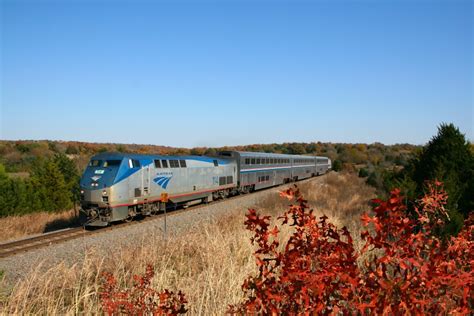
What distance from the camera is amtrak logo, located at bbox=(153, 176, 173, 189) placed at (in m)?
18.8

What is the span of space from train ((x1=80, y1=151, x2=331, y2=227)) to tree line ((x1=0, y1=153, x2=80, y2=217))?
996cm

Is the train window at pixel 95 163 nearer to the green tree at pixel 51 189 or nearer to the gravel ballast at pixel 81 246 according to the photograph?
the gravel ballast at pixel 81 246

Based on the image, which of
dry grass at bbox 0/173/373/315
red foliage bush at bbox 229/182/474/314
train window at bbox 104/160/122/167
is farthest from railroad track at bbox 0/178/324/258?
red foliage bush at bbox 229/182/474/314

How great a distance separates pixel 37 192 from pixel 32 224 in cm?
944

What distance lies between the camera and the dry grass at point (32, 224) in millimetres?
18983

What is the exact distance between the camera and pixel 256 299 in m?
2.10

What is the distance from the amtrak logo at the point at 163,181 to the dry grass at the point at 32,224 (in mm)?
5582

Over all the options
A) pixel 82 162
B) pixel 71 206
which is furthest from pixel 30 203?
pixel 82 162

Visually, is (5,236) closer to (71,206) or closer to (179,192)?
(179,192)

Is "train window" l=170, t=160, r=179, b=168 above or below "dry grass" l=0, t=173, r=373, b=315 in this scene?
above

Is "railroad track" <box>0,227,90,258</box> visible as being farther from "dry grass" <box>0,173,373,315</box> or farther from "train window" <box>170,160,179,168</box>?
"train window" <box>170,160,179,168</box>

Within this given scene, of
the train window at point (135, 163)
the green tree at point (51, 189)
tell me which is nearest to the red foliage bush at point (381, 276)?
the train window at point (135, 163)

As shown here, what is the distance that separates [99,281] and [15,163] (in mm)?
65179

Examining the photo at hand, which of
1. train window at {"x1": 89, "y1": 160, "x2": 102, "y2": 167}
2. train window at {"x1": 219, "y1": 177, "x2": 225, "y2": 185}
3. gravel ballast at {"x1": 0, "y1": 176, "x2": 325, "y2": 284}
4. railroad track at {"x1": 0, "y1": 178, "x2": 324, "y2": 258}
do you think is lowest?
railroad track at {"x1": 0, "y1": 178, "x2": 324, "y2": 258}
